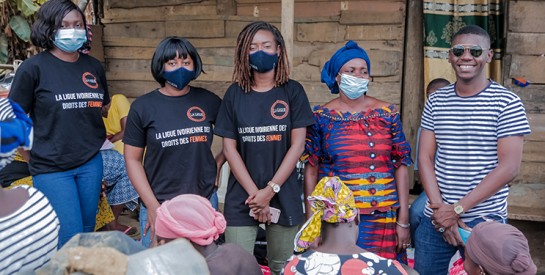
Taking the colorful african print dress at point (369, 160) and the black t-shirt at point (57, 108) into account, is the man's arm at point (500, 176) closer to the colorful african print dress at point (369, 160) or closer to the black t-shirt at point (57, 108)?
the colorful african print dress at point (369, 160)

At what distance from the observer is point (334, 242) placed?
100 inches

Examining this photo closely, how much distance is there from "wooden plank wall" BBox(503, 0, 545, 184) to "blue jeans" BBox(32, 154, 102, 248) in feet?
13.8

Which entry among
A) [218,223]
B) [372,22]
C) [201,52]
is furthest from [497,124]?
[201,52]

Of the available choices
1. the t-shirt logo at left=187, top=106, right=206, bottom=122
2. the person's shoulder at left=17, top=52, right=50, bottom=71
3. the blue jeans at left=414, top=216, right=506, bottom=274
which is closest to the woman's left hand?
the blue jeans at left=414, top=216, right=506, bottom=274

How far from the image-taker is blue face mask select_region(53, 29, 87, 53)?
3.72 m

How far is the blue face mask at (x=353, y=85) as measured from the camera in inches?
143

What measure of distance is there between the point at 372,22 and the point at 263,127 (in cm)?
306

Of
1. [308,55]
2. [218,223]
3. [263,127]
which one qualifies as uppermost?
[308,55]

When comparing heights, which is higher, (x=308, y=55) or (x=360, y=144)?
(x=308, y=55)

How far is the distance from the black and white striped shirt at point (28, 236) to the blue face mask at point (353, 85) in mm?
2063

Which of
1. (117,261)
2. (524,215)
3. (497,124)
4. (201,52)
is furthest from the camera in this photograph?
(201,52)

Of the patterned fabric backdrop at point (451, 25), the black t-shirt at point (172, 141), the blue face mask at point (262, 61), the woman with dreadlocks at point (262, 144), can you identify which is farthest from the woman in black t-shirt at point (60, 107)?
the patterned fabric backdrop at point (451, 25)

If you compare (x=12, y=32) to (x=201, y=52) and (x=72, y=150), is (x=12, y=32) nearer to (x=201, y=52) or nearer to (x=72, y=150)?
(x=201, y=52)

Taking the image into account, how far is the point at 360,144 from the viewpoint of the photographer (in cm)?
354
